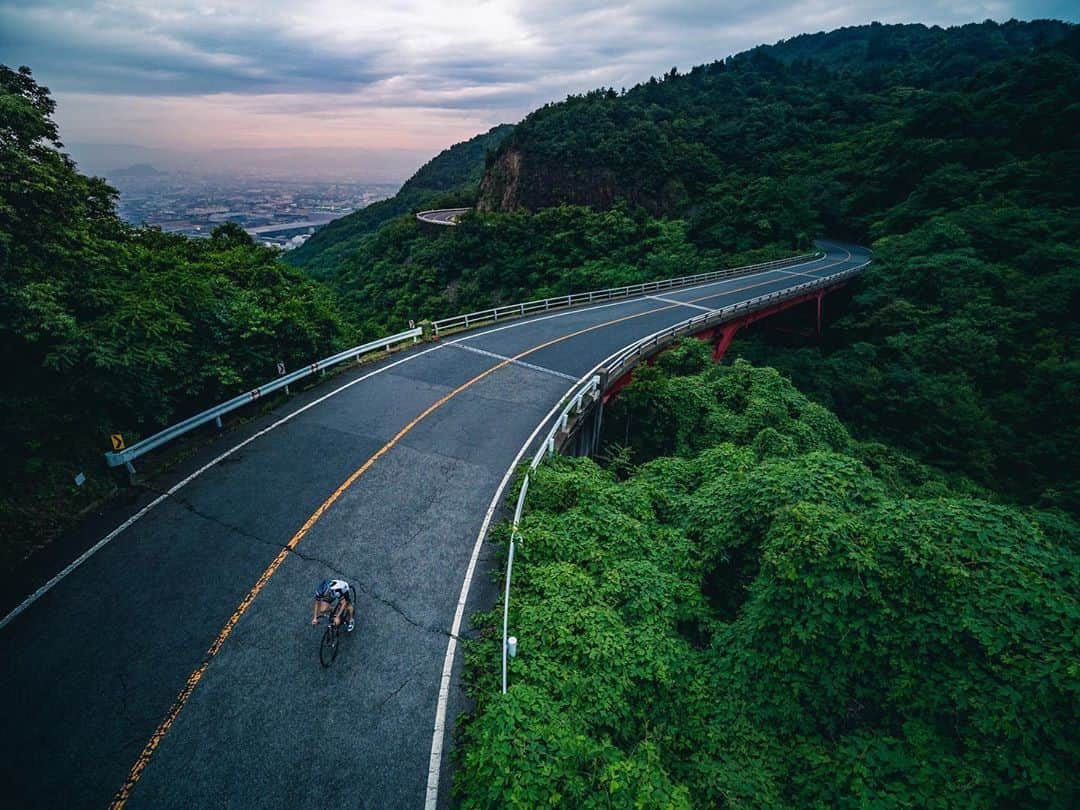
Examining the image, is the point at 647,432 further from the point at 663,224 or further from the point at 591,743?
the point at 663,224

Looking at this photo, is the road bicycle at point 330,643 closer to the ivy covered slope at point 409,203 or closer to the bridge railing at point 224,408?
the bridge railing at point 224,408

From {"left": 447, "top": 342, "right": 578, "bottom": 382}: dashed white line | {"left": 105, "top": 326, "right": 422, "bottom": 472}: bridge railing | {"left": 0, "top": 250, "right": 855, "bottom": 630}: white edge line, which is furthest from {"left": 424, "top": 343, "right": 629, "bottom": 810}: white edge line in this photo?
{"left": 105, "top": 326, "right": 422, "bottom": 472}: bridge railing

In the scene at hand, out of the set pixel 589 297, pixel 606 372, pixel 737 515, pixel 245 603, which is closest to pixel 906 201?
pixel 589 297

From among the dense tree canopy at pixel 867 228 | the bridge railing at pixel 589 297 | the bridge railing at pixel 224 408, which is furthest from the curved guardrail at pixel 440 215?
the bridge railing at pixel 224 408

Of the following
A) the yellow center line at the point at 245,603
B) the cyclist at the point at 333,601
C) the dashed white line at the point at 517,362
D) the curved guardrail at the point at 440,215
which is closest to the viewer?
the yellow center line at the point at 245,603

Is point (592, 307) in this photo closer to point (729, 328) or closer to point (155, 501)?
point (729, 328)

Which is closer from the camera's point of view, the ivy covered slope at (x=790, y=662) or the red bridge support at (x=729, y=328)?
the ivy covered slope at (x=790, y=662)

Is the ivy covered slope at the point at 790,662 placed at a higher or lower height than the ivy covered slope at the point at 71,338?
lower
